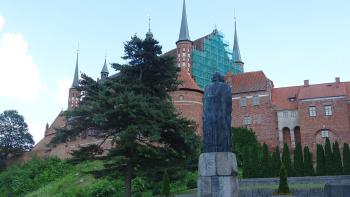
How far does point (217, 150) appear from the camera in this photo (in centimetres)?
1168

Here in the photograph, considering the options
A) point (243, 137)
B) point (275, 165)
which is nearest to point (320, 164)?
point (275, 165)

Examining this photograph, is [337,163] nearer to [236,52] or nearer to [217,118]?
[217,118]

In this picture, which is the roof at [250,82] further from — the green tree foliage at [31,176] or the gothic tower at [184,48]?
the green tree foliage at [31,176]

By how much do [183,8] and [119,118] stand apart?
142 ft

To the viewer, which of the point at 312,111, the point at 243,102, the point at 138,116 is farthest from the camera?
the point at 243,102

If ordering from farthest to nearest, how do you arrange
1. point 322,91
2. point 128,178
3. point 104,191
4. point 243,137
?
1. point 322,91
2. point 243,137
3. point 104,191
4. point 128,178

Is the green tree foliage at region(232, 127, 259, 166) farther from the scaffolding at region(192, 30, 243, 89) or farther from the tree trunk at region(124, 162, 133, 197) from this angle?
the tree trunk at region(124, 162, 133, 197)

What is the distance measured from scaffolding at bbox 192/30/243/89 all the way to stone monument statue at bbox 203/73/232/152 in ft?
142

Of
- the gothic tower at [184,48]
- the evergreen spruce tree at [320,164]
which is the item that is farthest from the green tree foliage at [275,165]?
the gothic tower at [184,48]

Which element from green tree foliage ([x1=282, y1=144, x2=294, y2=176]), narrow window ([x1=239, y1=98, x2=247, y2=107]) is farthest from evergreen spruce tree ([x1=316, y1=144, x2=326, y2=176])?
narrow window ([x1=239, y1=98, x2=247, y2=107])

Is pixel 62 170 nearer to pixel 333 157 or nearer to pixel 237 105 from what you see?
pixel 237 105

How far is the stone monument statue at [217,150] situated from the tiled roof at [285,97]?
124 ft

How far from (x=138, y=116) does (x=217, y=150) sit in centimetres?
761

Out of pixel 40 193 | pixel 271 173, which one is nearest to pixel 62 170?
pixel 40 193
